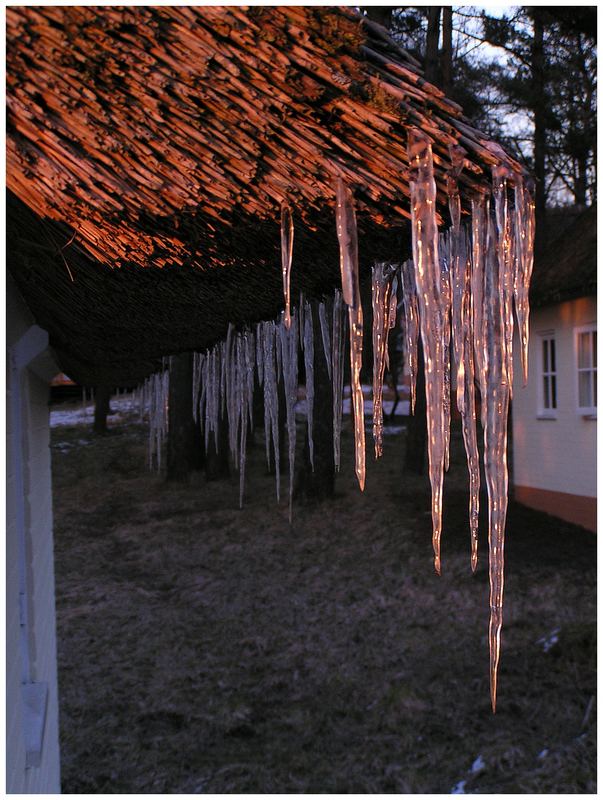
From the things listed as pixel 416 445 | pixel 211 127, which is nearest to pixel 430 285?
pixel 211 127

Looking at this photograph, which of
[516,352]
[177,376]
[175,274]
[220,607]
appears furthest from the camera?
[177,376]

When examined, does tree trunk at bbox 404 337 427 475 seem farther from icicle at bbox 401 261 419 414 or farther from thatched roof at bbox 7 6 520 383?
thatched roof at bbox 7 6 520 383

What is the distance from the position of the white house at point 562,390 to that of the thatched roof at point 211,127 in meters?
10.4

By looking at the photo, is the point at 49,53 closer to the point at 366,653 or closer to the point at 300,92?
the point at 300,92

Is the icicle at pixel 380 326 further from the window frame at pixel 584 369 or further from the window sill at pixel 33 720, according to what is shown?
the window frame at pixel 584 369

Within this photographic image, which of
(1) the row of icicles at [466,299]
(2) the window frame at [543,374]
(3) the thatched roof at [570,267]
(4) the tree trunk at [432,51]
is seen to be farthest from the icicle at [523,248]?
(4) the tree trunk at [432,51]

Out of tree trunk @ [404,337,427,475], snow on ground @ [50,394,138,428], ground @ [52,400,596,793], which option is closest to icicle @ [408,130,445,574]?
ground @ [52,400,596,793]

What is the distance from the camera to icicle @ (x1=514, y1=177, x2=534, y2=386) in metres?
2.17

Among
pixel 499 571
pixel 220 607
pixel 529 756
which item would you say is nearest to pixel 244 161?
pixel 499 571

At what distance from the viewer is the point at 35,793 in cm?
396

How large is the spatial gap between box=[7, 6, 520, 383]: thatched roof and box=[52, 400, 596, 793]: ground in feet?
17.1

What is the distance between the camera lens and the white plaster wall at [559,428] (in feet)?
41.7

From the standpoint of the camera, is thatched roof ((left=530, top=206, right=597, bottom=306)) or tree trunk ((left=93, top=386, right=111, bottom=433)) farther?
tree trunk ((left=93, top=386, right=111, bottom=433))

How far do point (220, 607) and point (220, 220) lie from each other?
9.79 m
